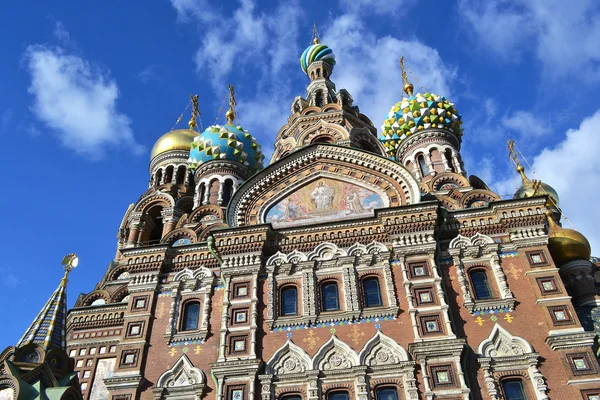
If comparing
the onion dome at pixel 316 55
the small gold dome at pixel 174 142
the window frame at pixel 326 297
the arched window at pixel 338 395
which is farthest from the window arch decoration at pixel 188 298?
the onion dome at pixel 316 55

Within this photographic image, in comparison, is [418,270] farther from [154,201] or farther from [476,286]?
[154,201]

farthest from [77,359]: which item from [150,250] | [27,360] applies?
[150,250]

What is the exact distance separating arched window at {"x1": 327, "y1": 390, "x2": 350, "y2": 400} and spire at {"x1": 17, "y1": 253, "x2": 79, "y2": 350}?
16.5 ft

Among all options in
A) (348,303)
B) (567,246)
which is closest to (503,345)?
(348,303)

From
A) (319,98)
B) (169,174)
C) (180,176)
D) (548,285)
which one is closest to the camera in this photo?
(548,285)

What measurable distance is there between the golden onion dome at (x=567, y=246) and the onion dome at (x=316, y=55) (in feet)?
38.4

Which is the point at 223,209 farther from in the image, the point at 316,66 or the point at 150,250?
the point at 316,66

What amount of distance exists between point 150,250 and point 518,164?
1054 cm

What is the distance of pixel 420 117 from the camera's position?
17.6 metres

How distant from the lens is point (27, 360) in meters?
9.96

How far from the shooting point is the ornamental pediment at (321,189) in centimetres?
1163

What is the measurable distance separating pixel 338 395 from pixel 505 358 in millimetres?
2602

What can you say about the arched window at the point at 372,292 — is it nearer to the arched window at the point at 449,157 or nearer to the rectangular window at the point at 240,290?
the rectangular window at the point at 240,290

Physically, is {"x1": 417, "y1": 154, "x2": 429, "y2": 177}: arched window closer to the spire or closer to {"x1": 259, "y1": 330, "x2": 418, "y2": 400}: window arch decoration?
{"x1": 259, "y1": 330, "x2": 418, "y2": 400}: window arch decoration
